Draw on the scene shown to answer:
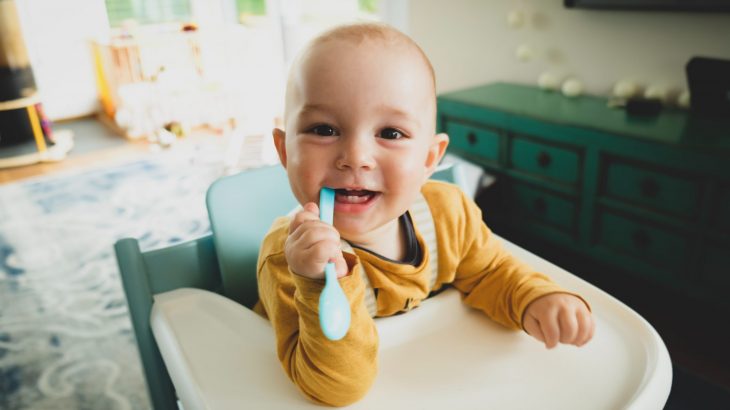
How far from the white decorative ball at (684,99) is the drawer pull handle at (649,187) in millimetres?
367

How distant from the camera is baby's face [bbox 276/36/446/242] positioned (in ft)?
1.78

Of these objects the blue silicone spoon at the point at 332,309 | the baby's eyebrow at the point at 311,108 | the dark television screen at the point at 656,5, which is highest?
the dark television screen at the point at 656,5

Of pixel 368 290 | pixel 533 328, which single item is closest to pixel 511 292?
pixel 533 328

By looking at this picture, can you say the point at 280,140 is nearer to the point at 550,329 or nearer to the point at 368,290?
the point at 368,290

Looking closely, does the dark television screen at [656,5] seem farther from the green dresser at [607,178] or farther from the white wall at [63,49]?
the white wall at [63,49]

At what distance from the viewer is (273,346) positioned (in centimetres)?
64

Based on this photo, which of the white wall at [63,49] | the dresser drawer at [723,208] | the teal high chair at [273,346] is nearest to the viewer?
the teal high chair at [273,346]

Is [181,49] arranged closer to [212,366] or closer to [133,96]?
[133,96]

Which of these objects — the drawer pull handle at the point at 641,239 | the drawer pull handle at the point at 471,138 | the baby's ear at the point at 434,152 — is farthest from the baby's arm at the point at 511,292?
the drawer pull handle at the point at 471,138

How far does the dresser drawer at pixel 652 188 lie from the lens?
1396mm

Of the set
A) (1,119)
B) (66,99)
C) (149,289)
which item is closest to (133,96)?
(1,119)

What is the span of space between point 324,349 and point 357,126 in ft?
0.71

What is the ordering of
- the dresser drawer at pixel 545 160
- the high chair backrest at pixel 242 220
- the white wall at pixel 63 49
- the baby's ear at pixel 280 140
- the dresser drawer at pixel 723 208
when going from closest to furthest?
1. the baby's ear at pixel 280 140
2. the high chair backrest at pixel 242 220
3. the dresser drawer at pixel 723 208
4. the dresser drawer at pixel 545 160
5. the white wall at pixel 63 49

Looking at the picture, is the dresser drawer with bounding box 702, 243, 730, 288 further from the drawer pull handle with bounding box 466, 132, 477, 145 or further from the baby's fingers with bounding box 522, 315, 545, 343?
the baby's fingers with bounding box 522, 315, 545, 343
